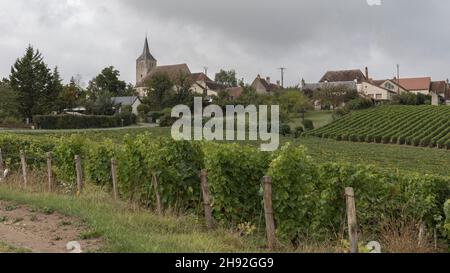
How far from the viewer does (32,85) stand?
73.9 meters

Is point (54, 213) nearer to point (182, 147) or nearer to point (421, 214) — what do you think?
point (182, 147)

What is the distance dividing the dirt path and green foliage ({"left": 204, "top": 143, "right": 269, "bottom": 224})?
2520 mm

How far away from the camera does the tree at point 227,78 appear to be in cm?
15275

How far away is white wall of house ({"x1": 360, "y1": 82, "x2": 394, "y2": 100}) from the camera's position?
111438mm

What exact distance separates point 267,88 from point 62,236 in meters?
117

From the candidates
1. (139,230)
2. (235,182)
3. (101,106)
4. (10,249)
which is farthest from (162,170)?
(101,106)

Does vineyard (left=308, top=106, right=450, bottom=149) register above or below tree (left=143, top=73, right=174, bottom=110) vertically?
below

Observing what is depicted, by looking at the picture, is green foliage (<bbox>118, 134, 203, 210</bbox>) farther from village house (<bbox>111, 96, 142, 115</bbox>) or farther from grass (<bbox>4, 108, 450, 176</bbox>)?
village house (<bbox>111, 96, 142, 115</bbox>)

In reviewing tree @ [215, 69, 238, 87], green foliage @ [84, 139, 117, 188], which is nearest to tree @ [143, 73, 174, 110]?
tree @ [215, 69, 238, 87]

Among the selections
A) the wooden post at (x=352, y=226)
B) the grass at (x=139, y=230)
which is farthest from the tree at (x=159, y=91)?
the wooden post at (x=352, y=226)

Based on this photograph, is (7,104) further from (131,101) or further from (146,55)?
(146,55)

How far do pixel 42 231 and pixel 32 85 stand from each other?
234 ft
